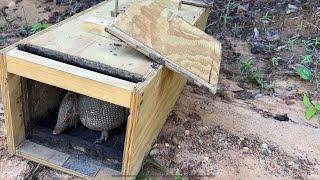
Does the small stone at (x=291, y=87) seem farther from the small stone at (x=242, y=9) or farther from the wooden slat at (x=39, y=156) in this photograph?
the wooden slat at (x=39, y=156)

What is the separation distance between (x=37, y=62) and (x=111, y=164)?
0.63 metres

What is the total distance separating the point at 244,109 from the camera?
8.51ft

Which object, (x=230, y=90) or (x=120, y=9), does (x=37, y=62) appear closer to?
(x=120, y=9)

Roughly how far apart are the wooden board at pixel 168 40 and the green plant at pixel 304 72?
48.3 inches

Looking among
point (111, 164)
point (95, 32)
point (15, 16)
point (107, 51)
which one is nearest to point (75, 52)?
point (107, 51)

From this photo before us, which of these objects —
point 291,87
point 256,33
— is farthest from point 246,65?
point 256,33

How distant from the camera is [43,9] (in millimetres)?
4039

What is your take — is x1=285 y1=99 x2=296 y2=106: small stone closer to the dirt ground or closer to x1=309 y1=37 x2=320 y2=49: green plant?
the dirt ground

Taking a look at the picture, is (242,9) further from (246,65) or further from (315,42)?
(246,65)

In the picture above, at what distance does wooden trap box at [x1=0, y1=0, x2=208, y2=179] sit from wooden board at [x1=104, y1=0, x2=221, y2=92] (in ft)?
0.25

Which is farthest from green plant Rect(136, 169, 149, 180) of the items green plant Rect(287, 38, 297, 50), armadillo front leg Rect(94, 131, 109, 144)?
green plant Rect(287, 38, 297, 50)

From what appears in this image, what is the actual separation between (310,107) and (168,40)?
1327mm

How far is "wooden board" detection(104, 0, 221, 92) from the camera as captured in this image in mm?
1696

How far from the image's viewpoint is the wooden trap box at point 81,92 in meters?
1.58
